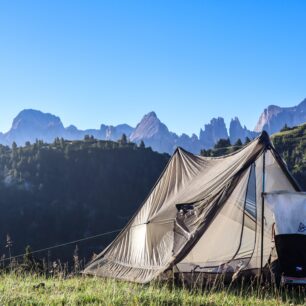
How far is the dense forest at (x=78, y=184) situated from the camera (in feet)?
338

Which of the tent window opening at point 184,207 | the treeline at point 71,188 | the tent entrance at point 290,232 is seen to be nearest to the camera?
the tent entrance at point 290,232

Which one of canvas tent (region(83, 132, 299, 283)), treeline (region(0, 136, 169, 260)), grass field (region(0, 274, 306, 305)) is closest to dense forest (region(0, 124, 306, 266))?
treeline (region(0, 136, 169, 260))

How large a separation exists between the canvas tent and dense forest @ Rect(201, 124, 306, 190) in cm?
8554

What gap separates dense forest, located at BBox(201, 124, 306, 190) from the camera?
4064 inches

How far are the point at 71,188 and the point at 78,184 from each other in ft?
7.27

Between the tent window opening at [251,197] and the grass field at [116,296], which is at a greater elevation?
the tent window opening at [251,197]

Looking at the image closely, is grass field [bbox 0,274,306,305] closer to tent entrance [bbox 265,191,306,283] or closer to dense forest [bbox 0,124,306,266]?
tent entrance [bbox 265,191,306,283]

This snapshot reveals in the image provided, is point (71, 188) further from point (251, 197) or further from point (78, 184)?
point (251, 197)

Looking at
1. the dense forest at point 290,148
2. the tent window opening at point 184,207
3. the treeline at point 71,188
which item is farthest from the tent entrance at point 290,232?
the dense forest at point 290,148

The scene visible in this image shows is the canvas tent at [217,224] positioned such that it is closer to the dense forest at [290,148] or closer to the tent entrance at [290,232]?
the tent entrance at [290,232]

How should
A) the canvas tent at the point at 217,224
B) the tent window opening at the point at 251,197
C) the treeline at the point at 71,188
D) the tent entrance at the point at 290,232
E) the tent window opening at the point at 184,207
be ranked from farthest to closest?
1. the treeline at the point at 71,188
2. the tent window opening at the point at 184,207
3. the tent window opening at the point at 251,197
4. the canvas tent at the point at 217,224
5. the tent entrance at the point at 290,232

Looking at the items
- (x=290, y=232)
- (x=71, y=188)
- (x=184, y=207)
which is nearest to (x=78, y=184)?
(x=71, y=188)

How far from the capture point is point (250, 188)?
7.86 m

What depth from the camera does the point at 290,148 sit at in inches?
4771
